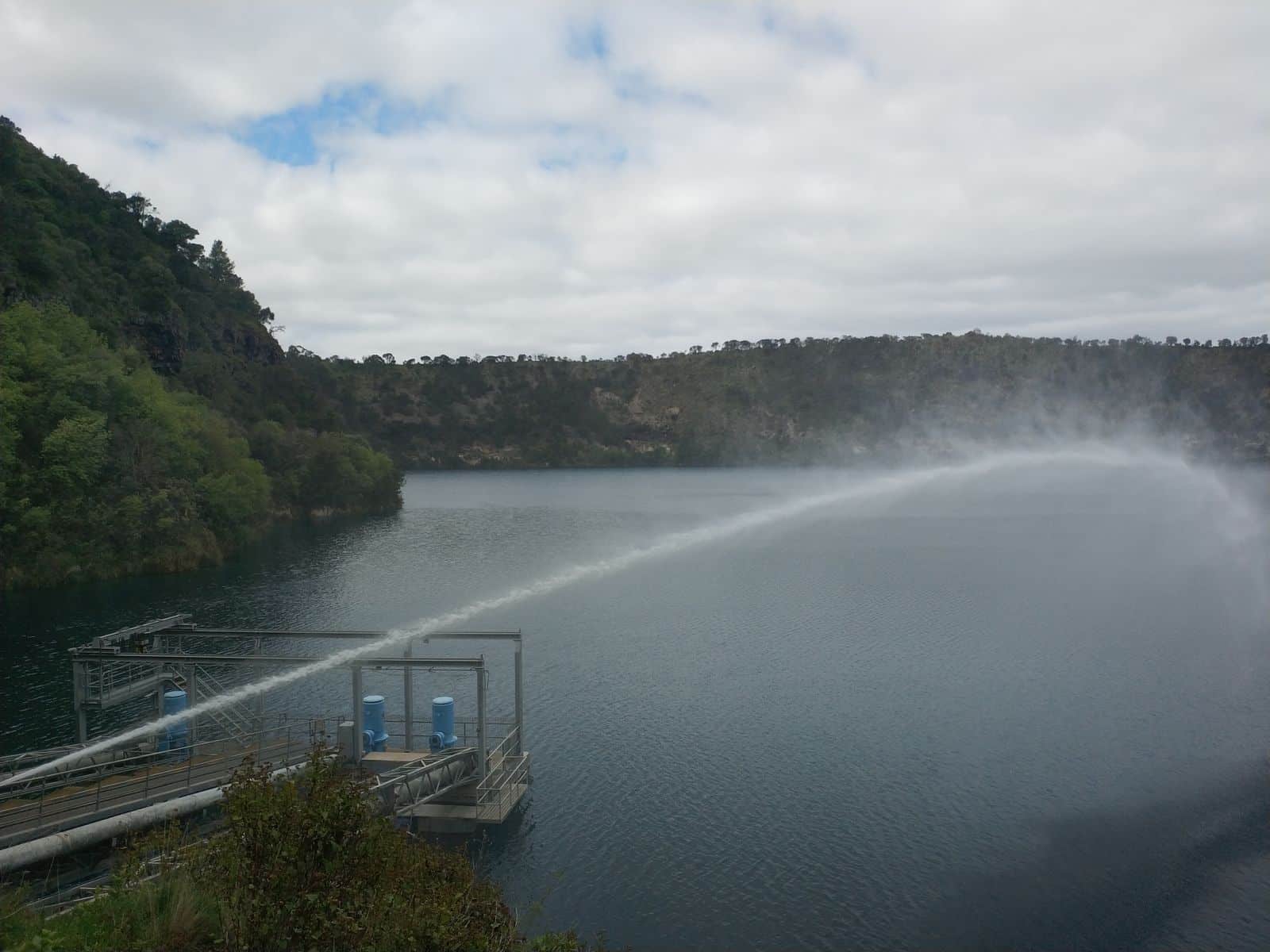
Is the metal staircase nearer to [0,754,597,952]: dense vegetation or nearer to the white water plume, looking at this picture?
the white water plume

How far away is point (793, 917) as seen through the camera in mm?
24047

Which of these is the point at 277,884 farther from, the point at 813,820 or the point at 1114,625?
the point at 1114,625

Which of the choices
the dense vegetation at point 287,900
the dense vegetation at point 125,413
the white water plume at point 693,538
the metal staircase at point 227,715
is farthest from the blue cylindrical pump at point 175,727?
the dense vegetation at point 125,413

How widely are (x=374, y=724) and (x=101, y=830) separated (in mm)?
8657

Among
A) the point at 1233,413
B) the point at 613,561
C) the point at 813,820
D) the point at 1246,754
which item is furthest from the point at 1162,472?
the point at 813,820

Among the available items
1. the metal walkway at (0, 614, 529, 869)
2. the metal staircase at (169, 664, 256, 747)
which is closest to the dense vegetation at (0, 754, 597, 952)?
the metal walkway at (0, 614, 529, 869)

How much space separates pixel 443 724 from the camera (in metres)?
29.7

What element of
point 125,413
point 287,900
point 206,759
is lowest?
point 206,759

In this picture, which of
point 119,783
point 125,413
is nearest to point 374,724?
point 119,783

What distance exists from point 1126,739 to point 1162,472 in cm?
12770

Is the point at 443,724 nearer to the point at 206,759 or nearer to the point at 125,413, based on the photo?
the point at 206,759

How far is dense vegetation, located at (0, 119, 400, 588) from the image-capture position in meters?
72.2

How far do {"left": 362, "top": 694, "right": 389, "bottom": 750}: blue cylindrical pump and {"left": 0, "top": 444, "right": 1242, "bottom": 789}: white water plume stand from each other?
157 centimetres

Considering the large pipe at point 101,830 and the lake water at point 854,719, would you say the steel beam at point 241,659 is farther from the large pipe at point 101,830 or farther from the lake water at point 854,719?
the lake water at point 854,719
